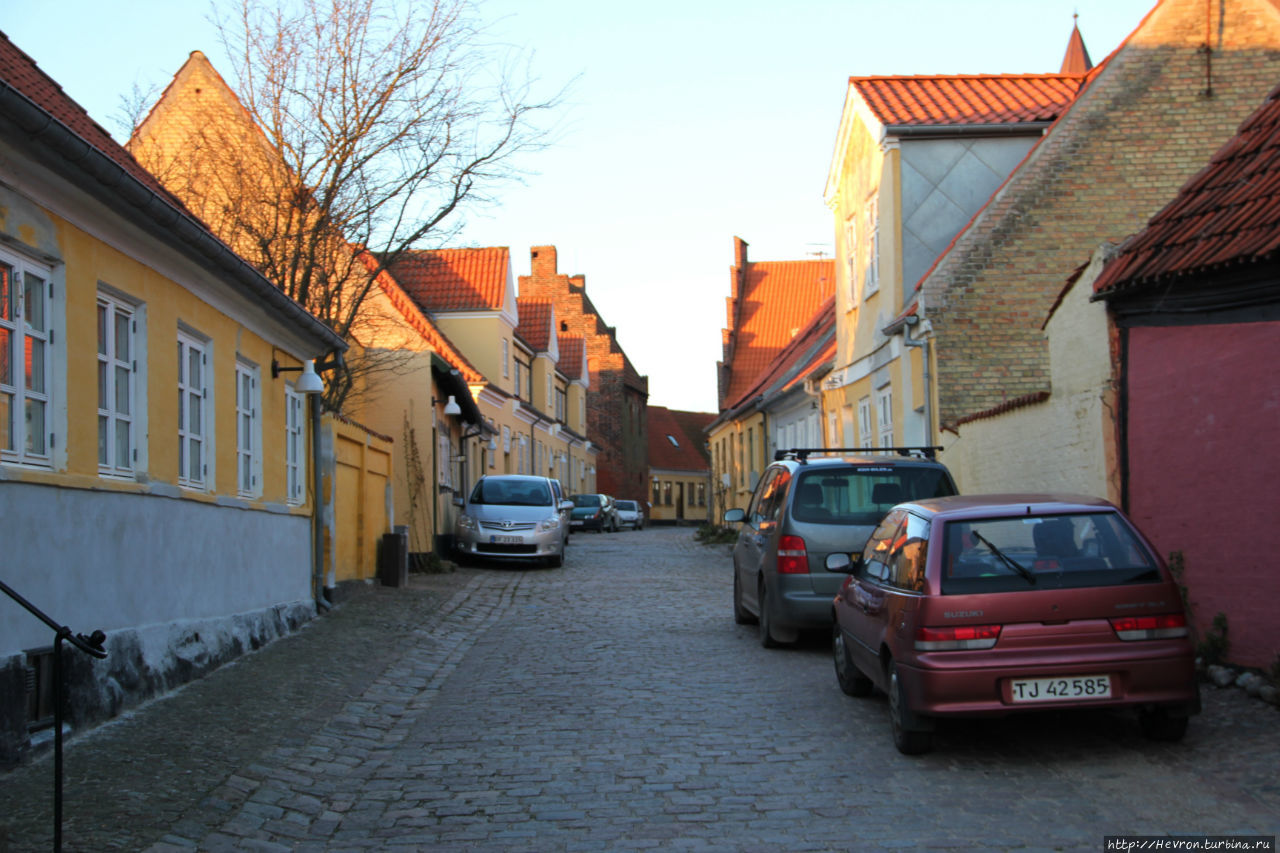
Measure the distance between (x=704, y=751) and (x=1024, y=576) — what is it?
211cm

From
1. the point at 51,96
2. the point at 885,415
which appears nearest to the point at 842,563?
the point at 51,96

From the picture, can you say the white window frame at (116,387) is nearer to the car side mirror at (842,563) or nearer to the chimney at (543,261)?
the car side mirror at (842,563)

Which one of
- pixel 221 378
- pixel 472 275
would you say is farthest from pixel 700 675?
pixel 472 275

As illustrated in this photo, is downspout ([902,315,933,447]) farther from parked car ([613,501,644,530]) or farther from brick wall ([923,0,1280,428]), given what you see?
parked car ([613,501,644,530])

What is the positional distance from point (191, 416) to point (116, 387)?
70.0 inches

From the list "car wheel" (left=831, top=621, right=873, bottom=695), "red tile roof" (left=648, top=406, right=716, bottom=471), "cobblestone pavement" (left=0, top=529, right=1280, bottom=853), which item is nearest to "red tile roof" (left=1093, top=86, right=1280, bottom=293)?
"cobblestone pavement" (left=0, top=529, right=1280, bottom=853)

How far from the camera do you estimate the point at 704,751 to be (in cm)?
734

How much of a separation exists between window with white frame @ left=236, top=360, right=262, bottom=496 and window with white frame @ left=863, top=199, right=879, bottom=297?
10.4m

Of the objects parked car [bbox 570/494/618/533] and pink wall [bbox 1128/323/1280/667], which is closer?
pink wall [bbox 1128/323/1280/667]

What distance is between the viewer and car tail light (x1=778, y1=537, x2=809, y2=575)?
1130 centimetres

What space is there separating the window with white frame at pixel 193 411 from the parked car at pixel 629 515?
4662cm

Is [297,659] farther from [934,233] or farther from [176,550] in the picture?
[934,233]

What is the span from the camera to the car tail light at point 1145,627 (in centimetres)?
658

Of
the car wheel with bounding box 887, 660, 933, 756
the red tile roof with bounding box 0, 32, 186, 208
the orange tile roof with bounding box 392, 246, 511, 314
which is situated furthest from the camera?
the orange tile roof with bounding box 392, 246, 511, 314
